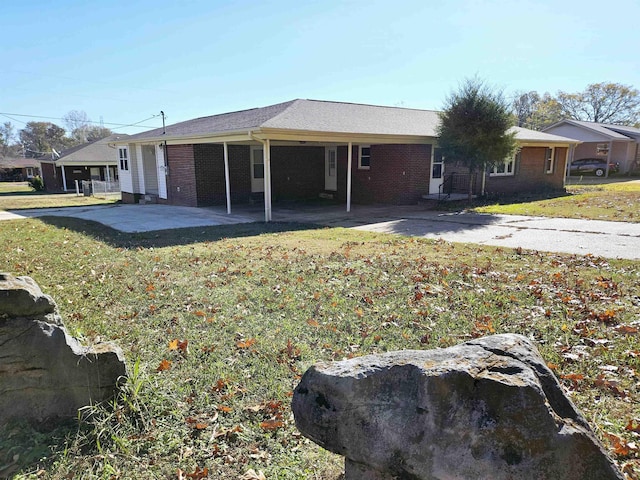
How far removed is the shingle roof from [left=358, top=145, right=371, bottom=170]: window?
4.49 feet

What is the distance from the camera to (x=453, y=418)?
5.91ft

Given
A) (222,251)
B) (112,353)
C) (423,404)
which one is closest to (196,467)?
(112,353)

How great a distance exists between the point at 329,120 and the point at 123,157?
1314 centimetres

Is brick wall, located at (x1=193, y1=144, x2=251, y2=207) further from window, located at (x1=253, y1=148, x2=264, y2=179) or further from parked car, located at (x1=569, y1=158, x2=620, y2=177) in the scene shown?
parked car, located at (x1=569, y1=158, x2=620, y2=177)

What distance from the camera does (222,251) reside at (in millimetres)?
8703

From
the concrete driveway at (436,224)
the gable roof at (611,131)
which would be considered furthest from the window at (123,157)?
the gable roof at (611,131)

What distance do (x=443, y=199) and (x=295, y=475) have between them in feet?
51.3

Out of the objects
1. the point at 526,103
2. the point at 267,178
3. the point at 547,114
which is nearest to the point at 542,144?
the point at 267,178

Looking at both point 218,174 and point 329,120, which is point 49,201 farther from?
point 329,120

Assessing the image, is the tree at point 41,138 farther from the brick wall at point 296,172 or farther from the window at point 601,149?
the window at point 601,149

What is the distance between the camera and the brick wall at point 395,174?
1725 centimetres

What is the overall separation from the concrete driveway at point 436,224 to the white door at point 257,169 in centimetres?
155

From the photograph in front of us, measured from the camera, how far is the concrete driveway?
9328mm

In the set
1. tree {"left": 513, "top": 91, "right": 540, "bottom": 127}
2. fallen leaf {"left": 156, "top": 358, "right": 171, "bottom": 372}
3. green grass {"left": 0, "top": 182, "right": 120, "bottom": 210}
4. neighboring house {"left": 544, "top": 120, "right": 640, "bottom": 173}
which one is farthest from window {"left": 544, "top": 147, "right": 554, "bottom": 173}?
tree {"left": 513, "top": 91, "right": 540, "bottom": 127}
